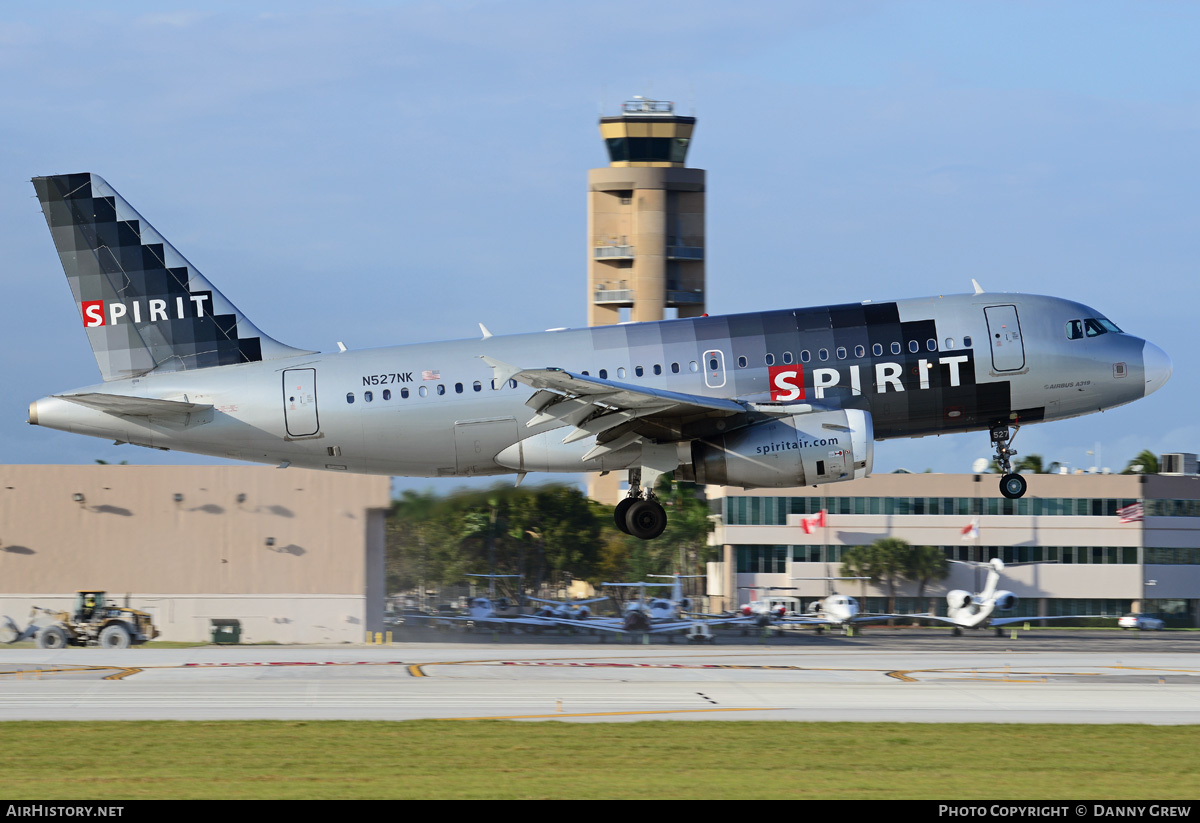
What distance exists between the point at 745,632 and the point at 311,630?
2409cm

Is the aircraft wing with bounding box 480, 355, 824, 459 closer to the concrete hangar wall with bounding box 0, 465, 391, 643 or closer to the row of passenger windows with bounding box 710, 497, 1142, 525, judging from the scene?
the concrete hangar wall with bounding box 0, 465, 391, 643

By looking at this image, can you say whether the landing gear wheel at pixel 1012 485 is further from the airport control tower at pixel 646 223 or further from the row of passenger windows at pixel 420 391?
the airport control tower at pixel 646 223

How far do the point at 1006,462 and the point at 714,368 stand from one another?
900 cm

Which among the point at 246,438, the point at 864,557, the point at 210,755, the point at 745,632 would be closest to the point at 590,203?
the point at 864,557

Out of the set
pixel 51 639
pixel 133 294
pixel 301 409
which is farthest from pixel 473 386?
pixel 51 639

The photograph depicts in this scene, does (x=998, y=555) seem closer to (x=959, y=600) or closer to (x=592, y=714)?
(x=959, y=600)

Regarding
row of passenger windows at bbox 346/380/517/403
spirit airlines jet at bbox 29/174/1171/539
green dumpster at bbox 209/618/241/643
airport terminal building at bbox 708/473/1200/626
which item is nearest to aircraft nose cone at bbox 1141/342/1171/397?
spirit airlines jet at bbox 29/174/1171/539

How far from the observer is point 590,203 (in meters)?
134

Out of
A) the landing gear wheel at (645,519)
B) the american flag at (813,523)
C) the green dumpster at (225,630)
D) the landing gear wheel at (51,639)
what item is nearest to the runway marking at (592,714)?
the landing gear wheel at (645,519)

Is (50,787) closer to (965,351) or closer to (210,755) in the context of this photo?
(210,755)

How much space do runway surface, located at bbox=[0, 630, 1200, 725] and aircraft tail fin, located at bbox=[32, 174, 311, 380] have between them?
368 inches

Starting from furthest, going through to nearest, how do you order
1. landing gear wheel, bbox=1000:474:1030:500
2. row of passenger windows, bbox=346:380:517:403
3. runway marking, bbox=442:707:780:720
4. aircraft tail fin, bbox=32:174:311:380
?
aircraft tail fin, bbox=32:174:311:380
landing gear wheel, bbox=1000:474:1030:500
row of passenger windows, bbox=346:380:517:403
runway marking, bbox=442:707:780:720

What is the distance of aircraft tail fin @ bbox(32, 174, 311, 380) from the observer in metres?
39.1

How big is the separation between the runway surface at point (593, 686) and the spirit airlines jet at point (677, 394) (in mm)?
5630
